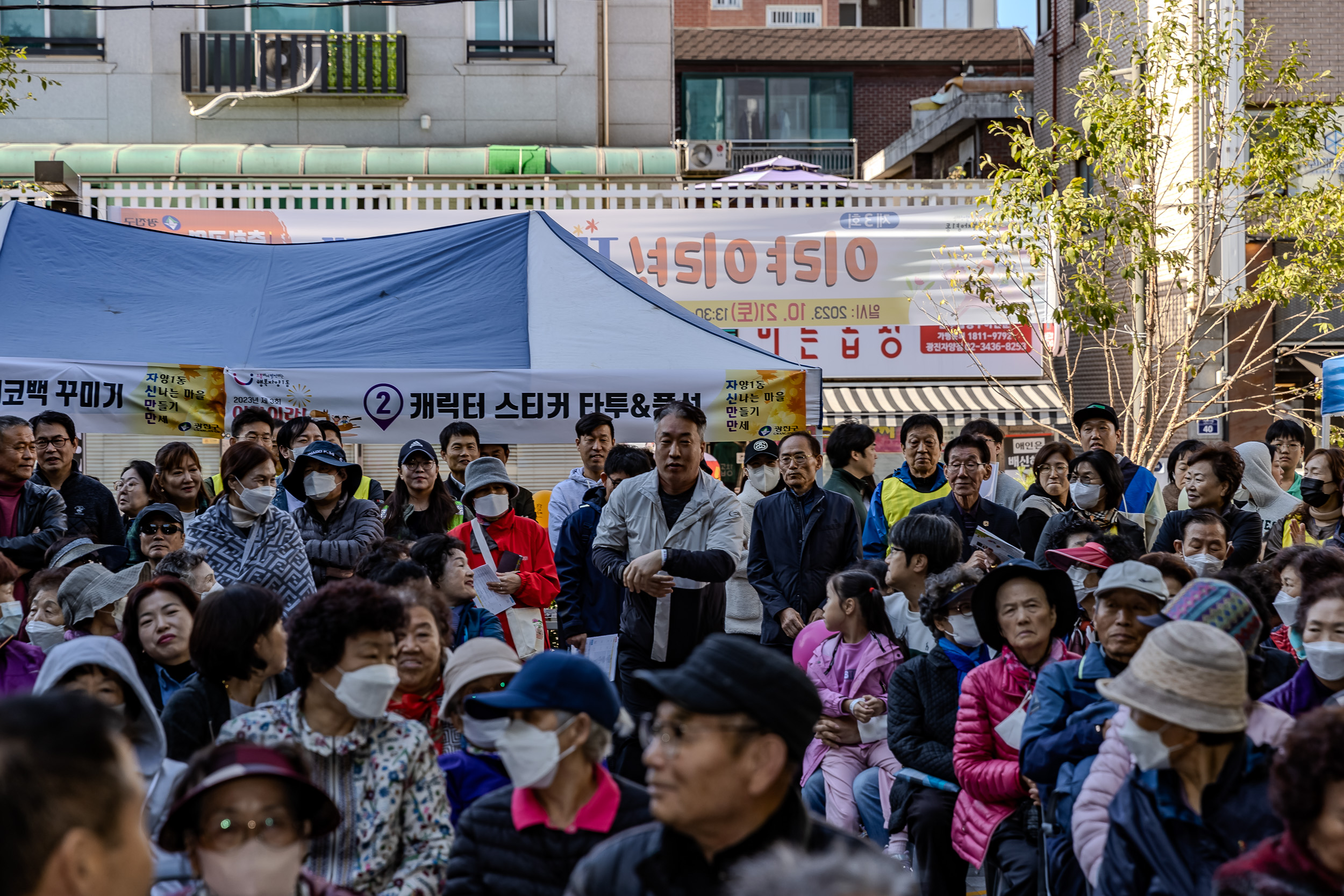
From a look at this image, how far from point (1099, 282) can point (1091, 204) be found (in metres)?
0.78

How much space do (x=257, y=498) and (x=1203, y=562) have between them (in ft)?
14.3

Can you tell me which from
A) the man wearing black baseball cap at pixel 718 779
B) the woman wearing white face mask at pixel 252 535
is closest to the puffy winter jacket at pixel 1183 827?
the man wearing black baseball cap at pixel 718 779

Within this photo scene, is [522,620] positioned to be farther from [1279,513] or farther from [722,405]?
[1279,513]

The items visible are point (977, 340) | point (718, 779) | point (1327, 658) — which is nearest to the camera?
point (718, 779)

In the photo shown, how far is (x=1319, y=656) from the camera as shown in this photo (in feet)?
13.5

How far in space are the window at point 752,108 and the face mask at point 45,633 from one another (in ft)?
87.5

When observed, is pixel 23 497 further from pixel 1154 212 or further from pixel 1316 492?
pixel 1154 212

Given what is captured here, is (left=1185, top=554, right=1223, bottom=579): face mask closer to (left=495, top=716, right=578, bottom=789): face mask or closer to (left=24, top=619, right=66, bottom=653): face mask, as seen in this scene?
(left=495, top=716, right=578, bottom=789): face mask

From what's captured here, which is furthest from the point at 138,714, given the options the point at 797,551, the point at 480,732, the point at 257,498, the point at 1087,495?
the point at 1087,495

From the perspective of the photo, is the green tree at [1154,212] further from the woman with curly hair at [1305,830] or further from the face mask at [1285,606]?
the woman with curly hair at [1305,830]

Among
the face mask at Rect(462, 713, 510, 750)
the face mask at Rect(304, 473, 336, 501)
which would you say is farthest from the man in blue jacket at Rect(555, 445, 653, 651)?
the face mask at Rect(462, 713, 510, 750)

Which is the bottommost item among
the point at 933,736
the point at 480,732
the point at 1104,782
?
the point at 933,736

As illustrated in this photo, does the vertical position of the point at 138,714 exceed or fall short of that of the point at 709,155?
it falls short

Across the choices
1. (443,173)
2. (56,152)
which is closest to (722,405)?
(443,173)
